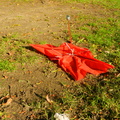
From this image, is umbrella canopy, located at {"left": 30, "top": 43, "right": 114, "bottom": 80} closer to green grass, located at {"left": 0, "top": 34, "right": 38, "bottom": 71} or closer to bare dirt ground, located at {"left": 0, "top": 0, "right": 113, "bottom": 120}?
bare dirt ground, located at {"left": 0, "top": 0, "right": 113, "bottom": 120}

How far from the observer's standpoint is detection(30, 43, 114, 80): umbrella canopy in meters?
2.90

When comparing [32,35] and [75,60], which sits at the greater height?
[75,60]

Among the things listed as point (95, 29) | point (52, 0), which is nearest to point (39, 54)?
point (95, 29)

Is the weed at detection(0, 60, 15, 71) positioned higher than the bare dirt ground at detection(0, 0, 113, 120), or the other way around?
the weed at detection(0, 60, 15, 71)

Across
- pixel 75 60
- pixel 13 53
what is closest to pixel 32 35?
pixel 13 53

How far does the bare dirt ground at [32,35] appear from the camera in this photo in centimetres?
237

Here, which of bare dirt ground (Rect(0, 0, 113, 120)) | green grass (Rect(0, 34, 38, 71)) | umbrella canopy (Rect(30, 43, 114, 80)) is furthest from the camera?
green grass (Rect(0, 34, 38, 71))

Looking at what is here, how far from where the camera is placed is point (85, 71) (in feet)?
9.50

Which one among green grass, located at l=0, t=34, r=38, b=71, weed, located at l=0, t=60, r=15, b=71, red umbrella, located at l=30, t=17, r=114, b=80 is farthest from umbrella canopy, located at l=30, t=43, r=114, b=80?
weed, located at l=0, t=60, r=15, b=71

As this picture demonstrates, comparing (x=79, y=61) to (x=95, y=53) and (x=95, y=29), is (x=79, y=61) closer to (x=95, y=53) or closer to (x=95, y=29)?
(x=95, y=53)

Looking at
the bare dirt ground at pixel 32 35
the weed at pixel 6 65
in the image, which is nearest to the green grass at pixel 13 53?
the weed at pixel 6 65

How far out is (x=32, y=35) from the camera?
455 cm

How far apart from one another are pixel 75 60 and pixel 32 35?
5.94 feet

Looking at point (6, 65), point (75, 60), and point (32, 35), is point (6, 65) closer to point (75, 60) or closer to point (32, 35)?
point (75, 60)
